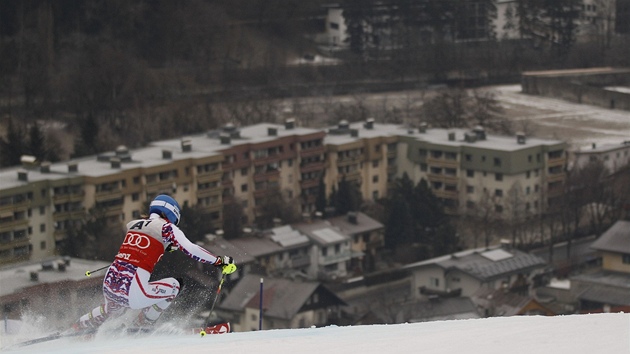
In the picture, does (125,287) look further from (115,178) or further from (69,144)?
(69,144)

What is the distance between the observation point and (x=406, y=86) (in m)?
16.1

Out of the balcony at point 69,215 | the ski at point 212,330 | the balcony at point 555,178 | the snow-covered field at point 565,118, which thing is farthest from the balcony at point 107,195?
the ski at point 212,330

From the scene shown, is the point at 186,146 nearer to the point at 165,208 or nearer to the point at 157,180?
the point at 157,180

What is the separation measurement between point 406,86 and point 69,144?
404 centimetres

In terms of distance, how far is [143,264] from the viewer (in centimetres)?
255

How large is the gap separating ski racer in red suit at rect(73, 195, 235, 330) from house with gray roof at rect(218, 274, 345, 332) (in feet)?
17.3

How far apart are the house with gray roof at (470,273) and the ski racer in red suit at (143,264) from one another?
21.0ft

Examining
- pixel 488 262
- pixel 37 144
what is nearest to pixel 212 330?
pixel 488 262

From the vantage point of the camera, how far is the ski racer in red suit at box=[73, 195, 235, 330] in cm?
253

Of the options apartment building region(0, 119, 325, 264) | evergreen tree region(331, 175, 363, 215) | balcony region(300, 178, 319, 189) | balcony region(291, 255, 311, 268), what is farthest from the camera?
balcony region(300, 178, 319, 189)

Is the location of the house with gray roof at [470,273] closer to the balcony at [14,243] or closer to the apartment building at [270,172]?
the apartment building at [270,172]

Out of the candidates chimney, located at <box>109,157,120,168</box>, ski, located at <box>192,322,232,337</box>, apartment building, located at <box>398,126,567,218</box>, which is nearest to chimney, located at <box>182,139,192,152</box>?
chimney, located at <box>109,157,120,168</box>

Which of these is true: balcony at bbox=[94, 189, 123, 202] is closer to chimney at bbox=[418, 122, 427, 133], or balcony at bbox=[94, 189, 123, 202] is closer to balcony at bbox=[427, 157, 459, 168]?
balcony at bbox=[427, 157, 459, 168]

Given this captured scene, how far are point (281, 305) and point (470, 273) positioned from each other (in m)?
1.27
